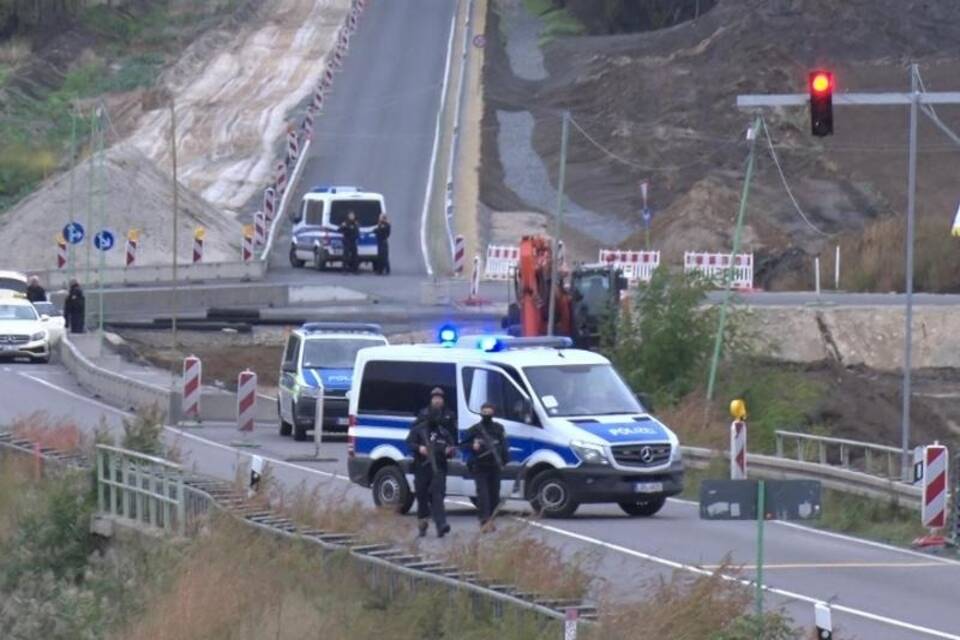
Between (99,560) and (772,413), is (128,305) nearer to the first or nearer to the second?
(772,413)

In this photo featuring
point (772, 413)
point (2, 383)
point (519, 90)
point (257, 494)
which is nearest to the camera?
point (257, 494)

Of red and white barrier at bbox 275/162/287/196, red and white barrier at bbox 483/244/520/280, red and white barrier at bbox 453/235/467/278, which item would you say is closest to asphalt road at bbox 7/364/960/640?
red and white barrier at bbox 483/244/520/280

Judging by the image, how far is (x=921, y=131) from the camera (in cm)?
7894

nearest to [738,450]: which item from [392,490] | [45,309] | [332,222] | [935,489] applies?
[935,489]

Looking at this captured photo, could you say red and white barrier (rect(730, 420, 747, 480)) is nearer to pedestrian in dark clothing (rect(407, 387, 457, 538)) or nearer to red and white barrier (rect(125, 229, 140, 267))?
pedestrian in dark clothing (rect(407, 387, 457, 538))

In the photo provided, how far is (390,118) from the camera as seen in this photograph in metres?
82.4

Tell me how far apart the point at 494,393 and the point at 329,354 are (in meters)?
12.6

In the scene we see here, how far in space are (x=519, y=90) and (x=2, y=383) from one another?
1852 inches

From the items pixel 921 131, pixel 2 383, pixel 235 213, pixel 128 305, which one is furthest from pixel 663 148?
pixel 2 383

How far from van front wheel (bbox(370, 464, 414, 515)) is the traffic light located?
6.19m

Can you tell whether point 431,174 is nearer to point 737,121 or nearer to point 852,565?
point 737,121

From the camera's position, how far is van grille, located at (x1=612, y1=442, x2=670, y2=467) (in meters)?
24.5

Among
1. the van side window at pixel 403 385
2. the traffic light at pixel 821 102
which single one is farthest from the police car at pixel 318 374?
the traffic light at pixel 821 102

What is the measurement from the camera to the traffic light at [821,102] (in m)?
24.9
